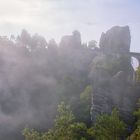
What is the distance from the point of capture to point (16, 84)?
78.0 metres

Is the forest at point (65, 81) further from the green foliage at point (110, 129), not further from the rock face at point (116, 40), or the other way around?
the green foliage at point (110, 129)

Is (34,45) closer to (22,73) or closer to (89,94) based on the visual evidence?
(22,73)

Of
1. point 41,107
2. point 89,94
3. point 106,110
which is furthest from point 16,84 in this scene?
point 106,110

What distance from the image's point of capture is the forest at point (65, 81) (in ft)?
189

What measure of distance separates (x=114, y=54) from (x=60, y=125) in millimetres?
56329

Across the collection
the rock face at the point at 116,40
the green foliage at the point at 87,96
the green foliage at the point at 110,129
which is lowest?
the green foliage at the point at 110,129

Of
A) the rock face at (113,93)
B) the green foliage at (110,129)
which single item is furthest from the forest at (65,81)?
the green foliage at (110,129)

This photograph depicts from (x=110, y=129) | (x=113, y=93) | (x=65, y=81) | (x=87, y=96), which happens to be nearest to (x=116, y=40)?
(x=65, y=81)

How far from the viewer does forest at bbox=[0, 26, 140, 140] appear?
5753 cm

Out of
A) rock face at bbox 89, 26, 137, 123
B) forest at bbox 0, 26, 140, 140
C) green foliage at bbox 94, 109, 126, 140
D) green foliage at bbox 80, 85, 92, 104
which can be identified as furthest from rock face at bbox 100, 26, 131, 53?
green foliage at bbox 94, 109, 126, 140

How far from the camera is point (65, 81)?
7469 cm

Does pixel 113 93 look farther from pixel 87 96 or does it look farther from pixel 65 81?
pixel 65 81

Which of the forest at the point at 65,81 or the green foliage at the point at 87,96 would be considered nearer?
the forest at the point at 65,81

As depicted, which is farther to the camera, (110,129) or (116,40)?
(116,40)
